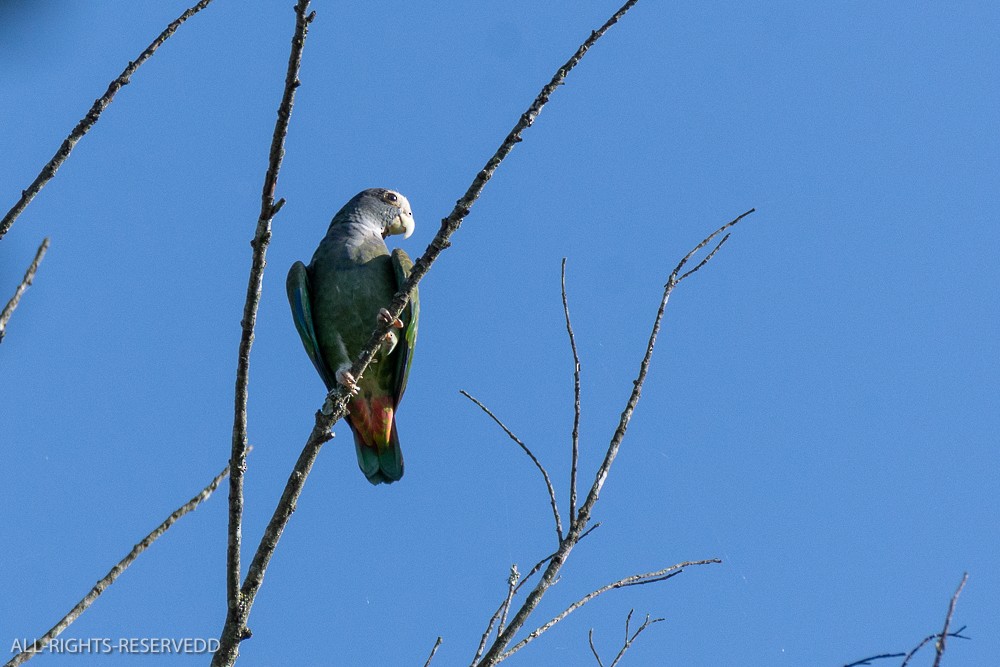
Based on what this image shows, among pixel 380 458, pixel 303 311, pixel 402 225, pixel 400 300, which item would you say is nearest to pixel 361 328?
pixel 303 311

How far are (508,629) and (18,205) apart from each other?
1985 mm

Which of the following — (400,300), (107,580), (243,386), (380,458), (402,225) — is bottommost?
(107,580)

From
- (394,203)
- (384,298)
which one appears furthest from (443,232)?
(394,203)

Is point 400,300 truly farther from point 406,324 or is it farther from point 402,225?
point 402,225

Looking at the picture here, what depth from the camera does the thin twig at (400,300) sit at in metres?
3.39

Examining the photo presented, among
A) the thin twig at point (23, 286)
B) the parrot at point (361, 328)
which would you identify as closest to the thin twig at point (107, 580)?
the thin twig at point (23, 286)

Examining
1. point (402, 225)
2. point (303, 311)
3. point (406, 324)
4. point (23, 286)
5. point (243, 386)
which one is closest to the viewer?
point (23, 286)

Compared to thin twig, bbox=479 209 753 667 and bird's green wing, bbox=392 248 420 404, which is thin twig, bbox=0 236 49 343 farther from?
bird's green wing, bbox=392 248 420 404

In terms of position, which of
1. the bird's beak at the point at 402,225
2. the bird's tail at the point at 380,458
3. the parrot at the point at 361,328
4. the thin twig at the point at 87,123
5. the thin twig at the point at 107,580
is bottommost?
the thin twig at the point at 107,580

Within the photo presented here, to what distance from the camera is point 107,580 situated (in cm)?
288

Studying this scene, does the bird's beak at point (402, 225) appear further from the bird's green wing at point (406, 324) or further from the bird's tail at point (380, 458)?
the bird's tail at point (380, 458)

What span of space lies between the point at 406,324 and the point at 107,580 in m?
3.73

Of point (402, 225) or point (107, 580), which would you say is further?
point (402, 225)

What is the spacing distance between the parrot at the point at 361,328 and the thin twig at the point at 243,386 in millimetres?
2900
